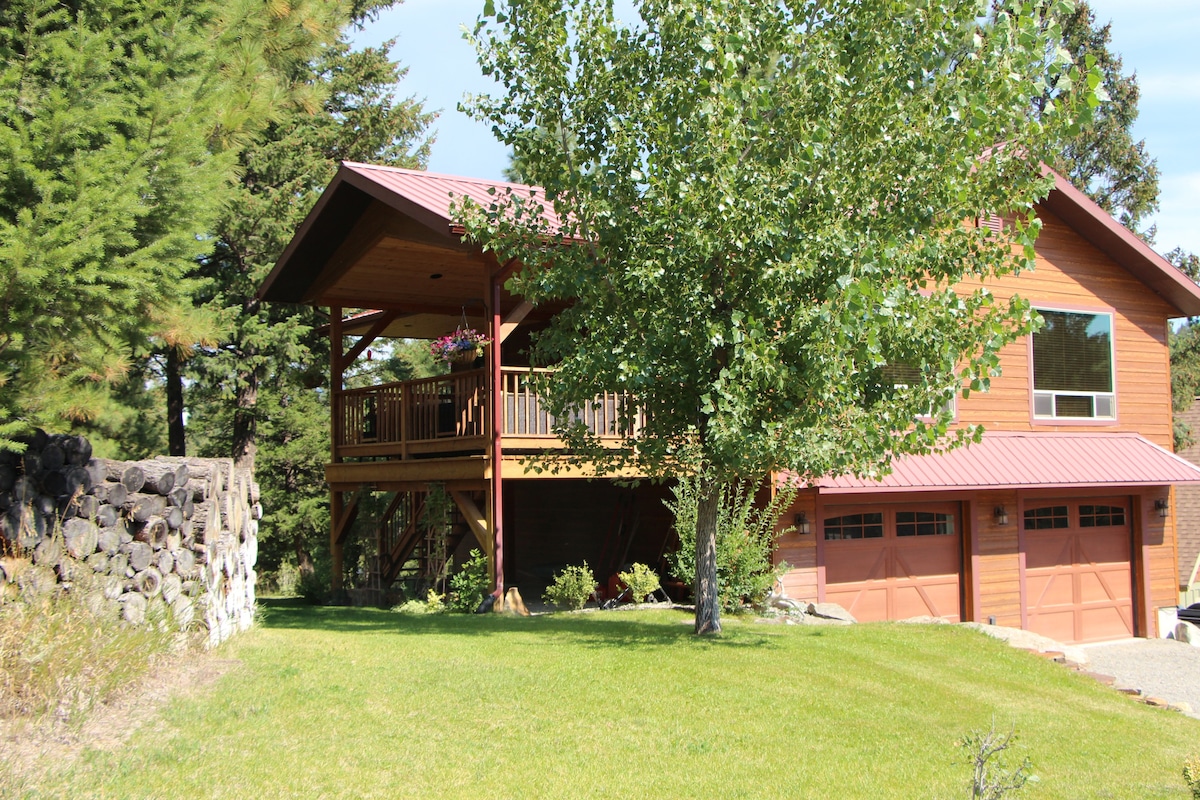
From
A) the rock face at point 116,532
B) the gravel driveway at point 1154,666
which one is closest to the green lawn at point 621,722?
the rock face at point 116,532

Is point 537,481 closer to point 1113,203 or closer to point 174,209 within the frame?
point 174,209

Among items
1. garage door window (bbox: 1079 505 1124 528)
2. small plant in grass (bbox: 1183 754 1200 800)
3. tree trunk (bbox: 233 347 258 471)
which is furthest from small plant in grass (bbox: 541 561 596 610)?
garage door window (bbox: 1079 505 1124 528)

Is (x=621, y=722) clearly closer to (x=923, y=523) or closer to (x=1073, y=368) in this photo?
(x=923, y=523)

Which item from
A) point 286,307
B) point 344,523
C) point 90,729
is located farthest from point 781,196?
point 286,307

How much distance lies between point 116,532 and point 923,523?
1213 cm

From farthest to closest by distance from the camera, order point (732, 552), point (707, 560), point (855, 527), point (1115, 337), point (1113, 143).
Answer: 1. point (1113, 143)
2. point (1115, 337)
3. point (855, 527)
4. point (732, 552)
5. point (707, 560)

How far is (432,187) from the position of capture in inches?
553

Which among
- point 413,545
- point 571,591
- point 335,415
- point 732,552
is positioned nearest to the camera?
point 732,552

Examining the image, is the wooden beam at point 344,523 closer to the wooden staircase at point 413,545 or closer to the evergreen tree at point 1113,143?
the wooden staircase at point 413,545

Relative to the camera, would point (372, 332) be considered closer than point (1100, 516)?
Yes

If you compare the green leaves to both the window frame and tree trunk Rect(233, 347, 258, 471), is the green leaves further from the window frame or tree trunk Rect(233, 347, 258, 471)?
tree trunk Rect(233, 347, 258, 471)

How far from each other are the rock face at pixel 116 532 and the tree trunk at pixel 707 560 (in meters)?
4.56

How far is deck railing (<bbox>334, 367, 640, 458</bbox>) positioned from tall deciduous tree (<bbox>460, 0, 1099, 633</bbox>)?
2771 millimetres

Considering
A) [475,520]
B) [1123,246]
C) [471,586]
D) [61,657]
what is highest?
[1123,246]
